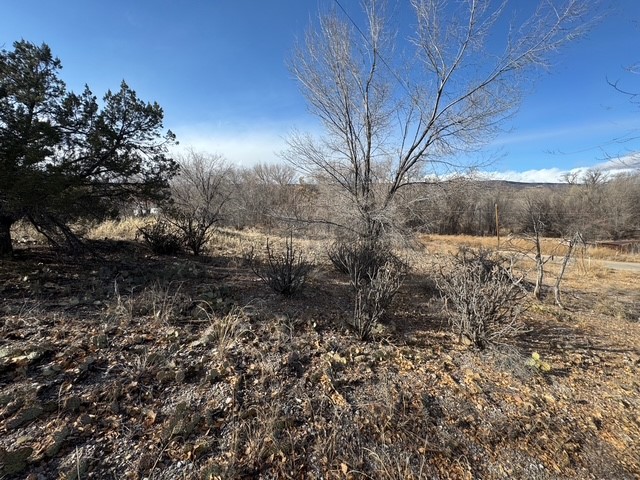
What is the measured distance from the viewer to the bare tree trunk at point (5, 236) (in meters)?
4.60

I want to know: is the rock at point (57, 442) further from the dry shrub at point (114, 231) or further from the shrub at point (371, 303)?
the dry shrub at point (114, 231)

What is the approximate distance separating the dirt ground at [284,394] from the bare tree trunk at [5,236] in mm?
1260

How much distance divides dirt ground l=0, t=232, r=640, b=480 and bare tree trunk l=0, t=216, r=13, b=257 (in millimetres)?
1260

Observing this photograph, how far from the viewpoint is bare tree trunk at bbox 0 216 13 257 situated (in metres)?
4.60

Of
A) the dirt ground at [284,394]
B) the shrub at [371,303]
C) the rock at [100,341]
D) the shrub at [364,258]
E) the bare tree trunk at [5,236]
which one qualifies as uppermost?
the bare tree trunk at [5,236]

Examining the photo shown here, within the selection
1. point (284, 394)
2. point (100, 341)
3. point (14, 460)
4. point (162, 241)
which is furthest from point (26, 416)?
point (162, 241)

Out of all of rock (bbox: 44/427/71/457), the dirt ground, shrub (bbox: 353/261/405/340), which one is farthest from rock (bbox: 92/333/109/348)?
shrub (bbox: 353/261/405/340)

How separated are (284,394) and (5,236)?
5628mm

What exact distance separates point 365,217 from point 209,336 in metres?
4.74

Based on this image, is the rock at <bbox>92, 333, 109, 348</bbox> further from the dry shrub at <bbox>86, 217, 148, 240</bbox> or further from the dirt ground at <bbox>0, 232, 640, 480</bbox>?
the dry shrub at <bbox>86, 217, 148, 240</bbox>

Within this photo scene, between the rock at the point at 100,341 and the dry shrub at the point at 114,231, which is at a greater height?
the dry shrub at the point at 114,231

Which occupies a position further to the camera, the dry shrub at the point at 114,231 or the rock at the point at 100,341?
the dry shrub at the point at 114,231

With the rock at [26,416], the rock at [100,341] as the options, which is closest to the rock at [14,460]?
the rock at [26,416]

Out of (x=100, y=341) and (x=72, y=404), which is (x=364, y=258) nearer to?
(x=100, y=341)
